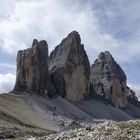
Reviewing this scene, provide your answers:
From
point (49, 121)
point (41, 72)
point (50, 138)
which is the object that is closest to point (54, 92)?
point (41, 72)

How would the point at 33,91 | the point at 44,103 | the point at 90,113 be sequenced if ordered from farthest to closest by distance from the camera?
the point at 90,113 → the point at 33,91 → the point at 44,103

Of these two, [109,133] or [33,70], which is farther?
[33,70]

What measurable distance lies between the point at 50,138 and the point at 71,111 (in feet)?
435

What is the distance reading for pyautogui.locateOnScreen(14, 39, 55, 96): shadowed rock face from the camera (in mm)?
177000

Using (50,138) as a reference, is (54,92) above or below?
above

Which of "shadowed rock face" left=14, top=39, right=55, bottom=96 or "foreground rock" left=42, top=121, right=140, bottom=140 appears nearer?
"foreground rock" left=42, top=121, right=140, bottom=140

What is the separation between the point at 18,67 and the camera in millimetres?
180625

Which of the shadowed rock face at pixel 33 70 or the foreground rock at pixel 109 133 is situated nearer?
the foreground rock at pixel 109 133

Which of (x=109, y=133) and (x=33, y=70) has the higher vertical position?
(x=33, y=70)

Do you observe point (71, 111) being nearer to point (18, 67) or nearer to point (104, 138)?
point (18, 67)

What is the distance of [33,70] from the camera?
588 feet

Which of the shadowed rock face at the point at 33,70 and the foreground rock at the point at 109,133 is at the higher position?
the shadowed rock face at the point at 33,70

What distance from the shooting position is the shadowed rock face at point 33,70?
177 meters

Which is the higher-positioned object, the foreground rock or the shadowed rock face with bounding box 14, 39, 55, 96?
the shadowed rock face with bounding box 14, 39, 55, 96
